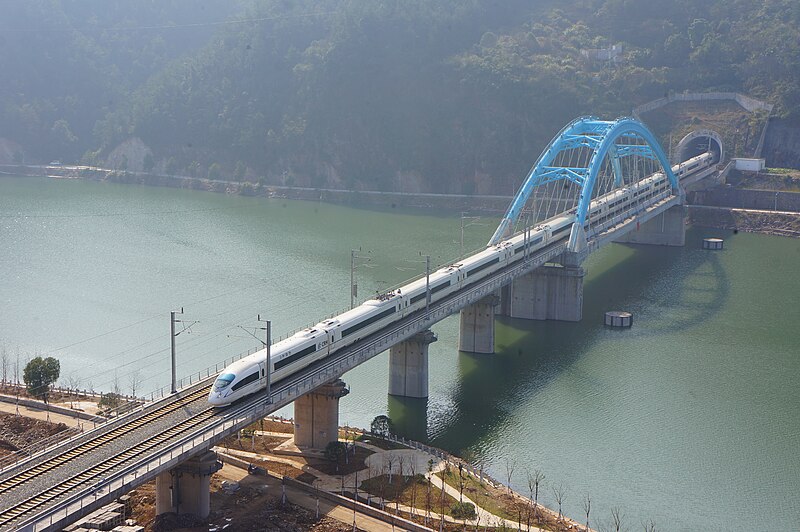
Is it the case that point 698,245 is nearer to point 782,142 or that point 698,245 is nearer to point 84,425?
point 782,142

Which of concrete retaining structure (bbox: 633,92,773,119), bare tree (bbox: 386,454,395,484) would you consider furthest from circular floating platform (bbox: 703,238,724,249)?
bare tree (bbox: 386,454,395,484)

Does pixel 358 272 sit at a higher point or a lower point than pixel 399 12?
lower

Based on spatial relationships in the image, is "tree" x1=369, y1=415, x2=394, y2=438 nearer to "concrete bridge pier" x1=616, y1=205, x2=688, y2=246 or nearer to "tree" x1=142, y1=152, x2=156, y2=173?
"concrete bridge pier" x1=616, y1=205, x2=688, y2=246

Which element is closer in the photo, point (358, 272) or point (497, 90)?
point (358, 272)

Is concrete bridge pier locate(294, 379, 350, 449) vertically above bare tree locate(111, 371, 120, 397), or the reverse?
concrete bridge pier locate(294, 379, 350, 449)

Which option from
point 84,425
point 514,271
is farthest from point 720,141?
point 84,425

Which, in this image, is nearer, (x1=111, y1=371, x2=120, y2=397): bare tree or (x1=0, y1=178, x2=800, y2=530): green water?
(x1=0, y1=178, x2=800, y2=530): green water

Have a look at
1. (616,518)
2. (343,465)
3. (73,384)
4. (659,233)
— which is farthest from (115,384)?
(659,233)
